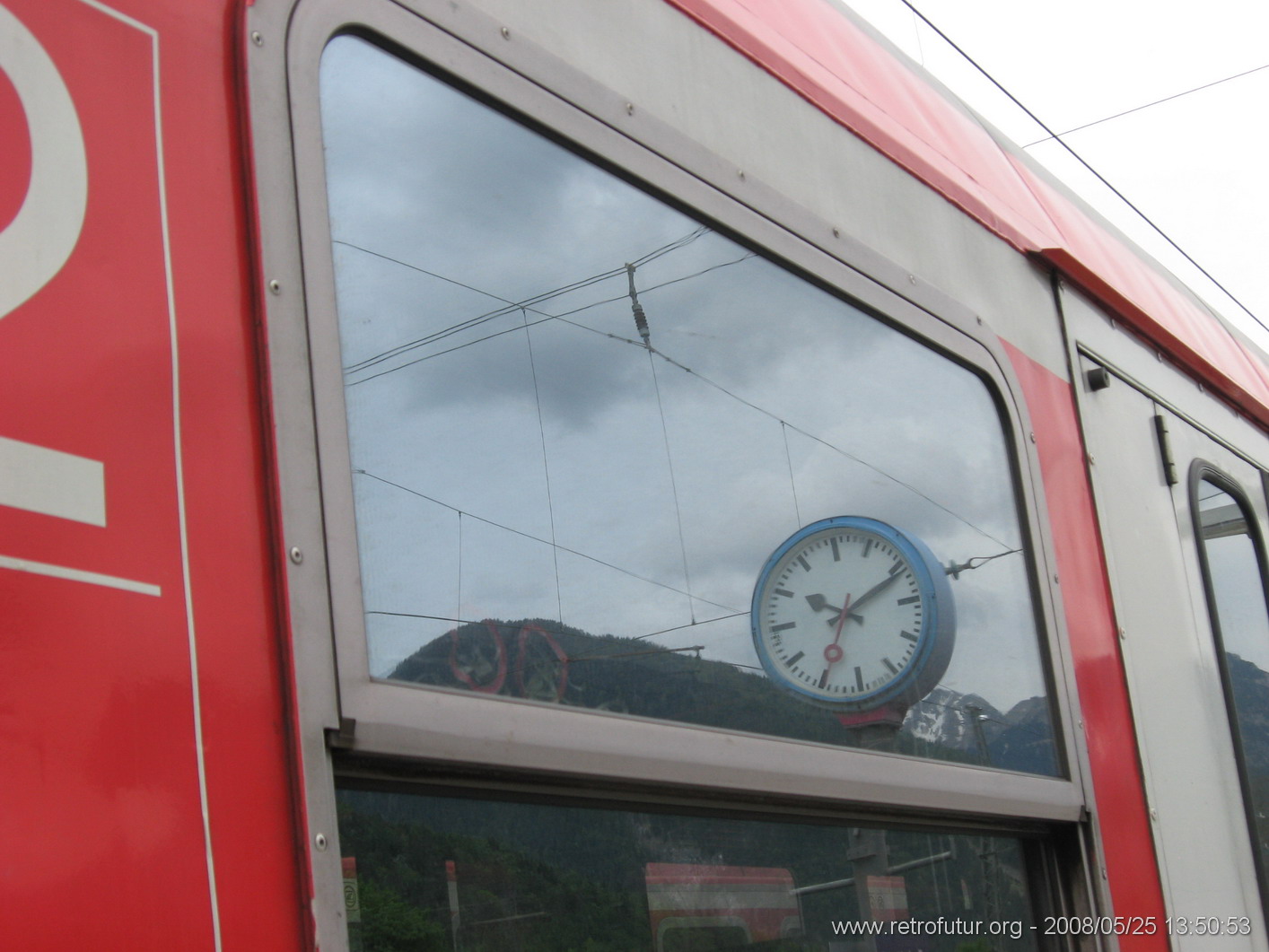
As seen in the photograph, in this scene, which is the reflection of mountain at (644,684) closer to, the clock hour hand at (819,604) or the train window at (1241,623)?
the clock hour hand at (819,604)

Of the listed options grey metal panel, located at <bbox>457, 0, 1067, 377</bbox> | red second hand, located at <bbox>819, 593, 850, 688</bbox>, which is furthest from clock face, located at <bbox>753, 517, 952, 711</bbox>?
grey metal panel, located at <bbox>457, 0, 1067, 377</bbox>

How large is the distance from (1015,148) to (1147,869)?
1.46m

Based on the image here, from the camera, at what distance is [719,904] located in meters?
1.32

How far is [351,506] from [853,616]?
0.78 meters

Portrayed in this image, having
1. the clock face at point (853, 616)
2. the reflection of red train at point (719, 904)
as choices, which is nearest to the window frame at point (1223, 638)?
the clock face at point (853, 616)

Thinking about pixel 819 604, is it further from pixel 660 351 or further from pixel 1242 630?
pixel 1242 630

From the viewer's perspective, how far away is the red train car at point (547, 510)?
82 centimetres

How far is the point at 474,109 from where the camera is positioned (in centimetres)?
125

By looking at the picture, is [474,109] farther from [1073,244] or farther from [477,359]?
[1073,244]

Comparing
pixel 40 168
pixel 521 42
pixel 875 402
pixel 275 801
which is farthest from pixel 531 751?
pixel 875 402

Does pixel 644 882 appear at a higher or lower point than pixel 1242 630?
lower

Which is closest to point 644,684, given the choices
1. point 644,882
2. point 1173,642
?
point 644,882

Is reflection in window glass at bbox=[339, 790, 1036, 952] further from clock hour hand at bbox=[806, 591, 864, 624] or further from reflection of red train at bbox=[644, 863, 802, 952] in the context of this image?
clock hour hand at bbox=[806, 591, 864, 624]

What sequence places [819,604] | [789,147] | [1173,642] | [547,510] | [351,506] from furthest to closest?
[1173,642] → [789,147] → [819,604] → [547,510] → [351,506]
